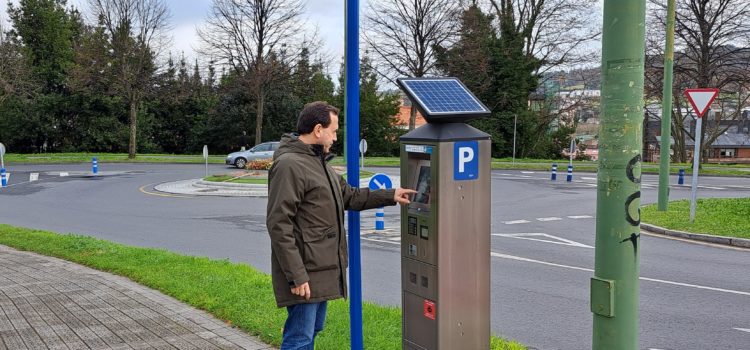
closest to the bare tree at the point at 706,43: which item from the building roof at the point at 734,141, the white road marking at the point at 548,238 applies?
the white road marking at the point at 548,238

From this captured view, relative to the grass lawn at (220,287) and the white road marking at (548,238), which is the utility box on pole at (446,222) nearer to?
the grass lawn at (220,287)

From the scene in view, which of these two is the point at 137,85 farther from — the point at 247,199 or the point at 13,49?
the point at 247,199

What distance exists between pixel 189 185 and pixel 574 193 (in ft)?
45.6

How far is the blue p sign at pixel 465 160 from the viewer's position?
379cm

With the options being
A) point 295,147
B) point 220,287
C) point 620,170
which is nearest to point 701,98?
point 220,287

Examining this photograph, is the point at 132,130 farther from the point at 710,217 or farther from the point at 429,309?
the point at 429,309

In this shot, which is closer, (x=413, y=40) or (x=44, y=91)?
(x=413, y=40)

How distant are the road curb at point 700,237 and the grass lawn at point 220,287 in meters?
7.94

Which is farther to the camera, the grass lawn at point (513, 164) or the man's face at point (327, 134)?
the grass lawn at point (513, 164)

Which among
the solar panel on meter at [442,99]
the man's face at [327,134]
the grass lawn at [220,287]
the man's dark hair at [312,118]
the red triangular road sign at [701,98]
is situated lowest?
the grass lawn at [220,287]

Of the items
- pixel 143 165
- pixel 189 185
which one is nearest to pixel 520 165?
pixel 189 185

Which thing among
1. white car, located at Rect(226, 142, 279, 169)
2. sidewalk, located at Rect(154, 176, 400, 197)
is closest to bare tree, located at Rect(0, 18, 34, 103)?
white car, located at Rect(226, 142, 279, 169)

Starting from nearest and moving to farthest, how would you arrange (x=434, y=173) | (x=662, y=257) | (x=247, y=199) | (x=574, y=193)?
(x=434, y=173), (x=662, y=257), (x=247, y=199), (x=574, y=193)

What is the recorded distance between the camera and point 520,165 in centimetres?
3519
